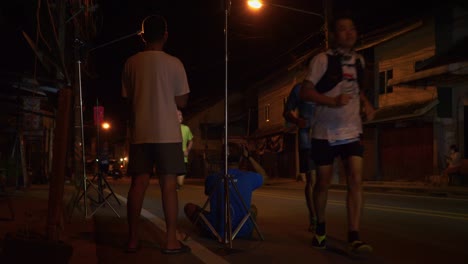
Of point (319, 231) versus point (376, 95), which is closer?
point (319, 231)

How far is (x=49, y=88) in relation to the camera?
45.5 ft

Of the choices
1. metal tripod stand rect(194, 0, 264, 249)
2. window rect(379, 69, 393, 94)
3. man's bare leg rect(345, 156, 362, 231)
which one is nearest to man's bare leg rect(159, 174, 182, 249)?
metal tripod stand rect(194, 0, 264, 249)

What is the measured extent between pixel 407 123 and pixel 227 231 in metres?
19.1

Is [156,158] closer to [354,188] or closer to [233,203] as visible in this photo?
[233,203]

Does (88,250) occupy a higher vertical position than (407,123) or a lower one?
lower

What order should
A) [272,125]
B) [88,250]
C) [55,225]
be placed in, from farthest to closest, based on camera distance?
[272,125]
[88,250]
[55,225]

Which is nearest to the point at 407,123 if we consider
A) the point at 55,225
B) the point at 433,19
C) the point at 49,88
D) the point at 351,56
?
the point at 433,19

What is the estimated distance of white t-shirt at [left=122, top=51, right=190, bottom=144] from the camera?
16.0ft

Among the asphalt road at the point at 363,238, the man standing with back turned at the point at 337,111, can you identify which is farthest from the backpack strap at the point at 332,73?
the asphalt road at the point at 363,238

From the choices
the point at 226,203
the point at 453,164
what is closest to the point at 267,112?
the point at 453,164

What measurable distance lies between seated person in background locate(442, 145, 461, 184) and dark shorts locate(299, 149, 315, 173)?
13953 millimetres

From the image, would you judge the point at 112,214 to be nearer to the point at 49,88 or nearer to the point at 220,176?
the point at 220,176

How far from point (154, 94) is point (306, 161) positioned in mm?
2398

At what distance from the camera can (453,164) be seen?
19.0m
